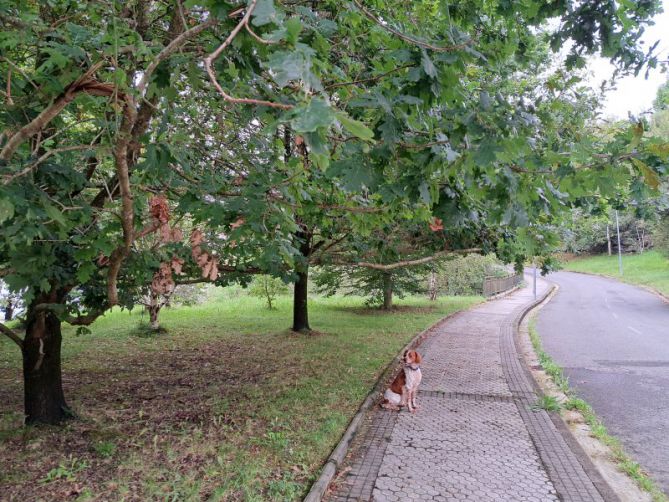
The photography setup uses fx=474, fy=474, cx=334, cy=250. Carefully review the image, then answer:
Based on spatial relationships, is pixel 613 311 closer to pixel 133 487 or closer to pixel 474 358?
pixel 474 358

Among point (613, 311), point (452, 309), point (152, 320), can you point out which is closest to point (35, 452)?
point (152, 320)

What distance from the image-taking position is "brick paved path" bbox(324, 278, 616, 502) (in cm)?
442

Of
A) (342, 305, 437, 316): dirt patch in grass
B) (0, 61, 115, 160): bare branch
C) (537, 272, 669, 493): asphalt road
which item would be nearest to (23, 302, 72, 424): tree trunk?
(0, 61, 115, 160): bare branch

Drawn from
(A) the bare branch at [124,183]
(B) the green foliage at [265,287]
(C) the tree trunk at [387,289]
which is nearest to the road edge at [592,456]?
(A) the bare branch at [124,183]

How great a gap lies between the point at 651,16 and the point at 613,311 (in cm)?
1947

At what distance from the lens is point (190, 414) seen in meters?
6.09

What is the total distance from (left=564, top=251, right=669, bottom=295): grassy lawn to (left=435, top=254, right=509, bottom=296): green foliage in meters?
10.2

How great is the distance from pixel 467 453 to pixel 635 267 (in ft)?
148

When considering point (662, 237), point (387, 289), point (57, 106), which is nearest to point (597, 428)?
point (57, 106)

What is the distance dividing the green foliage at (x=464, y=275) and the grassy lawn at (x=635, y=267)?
10218 millimetres

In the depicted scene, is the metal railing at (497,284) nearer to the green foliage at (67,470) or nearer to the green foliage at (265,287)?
the green foliage at (265,287)

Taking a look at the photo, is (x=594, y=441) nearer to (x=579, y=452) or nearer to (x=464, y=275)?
(x=579, y=452)

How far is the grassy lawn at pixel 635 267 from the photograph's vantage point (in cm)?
3306

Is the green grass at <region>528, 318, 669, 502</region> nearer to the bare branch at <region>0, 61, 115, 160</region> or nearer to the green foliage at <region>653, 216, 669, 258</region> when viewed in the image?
the bare branch at <region>0, 61, 115, 160</region>
